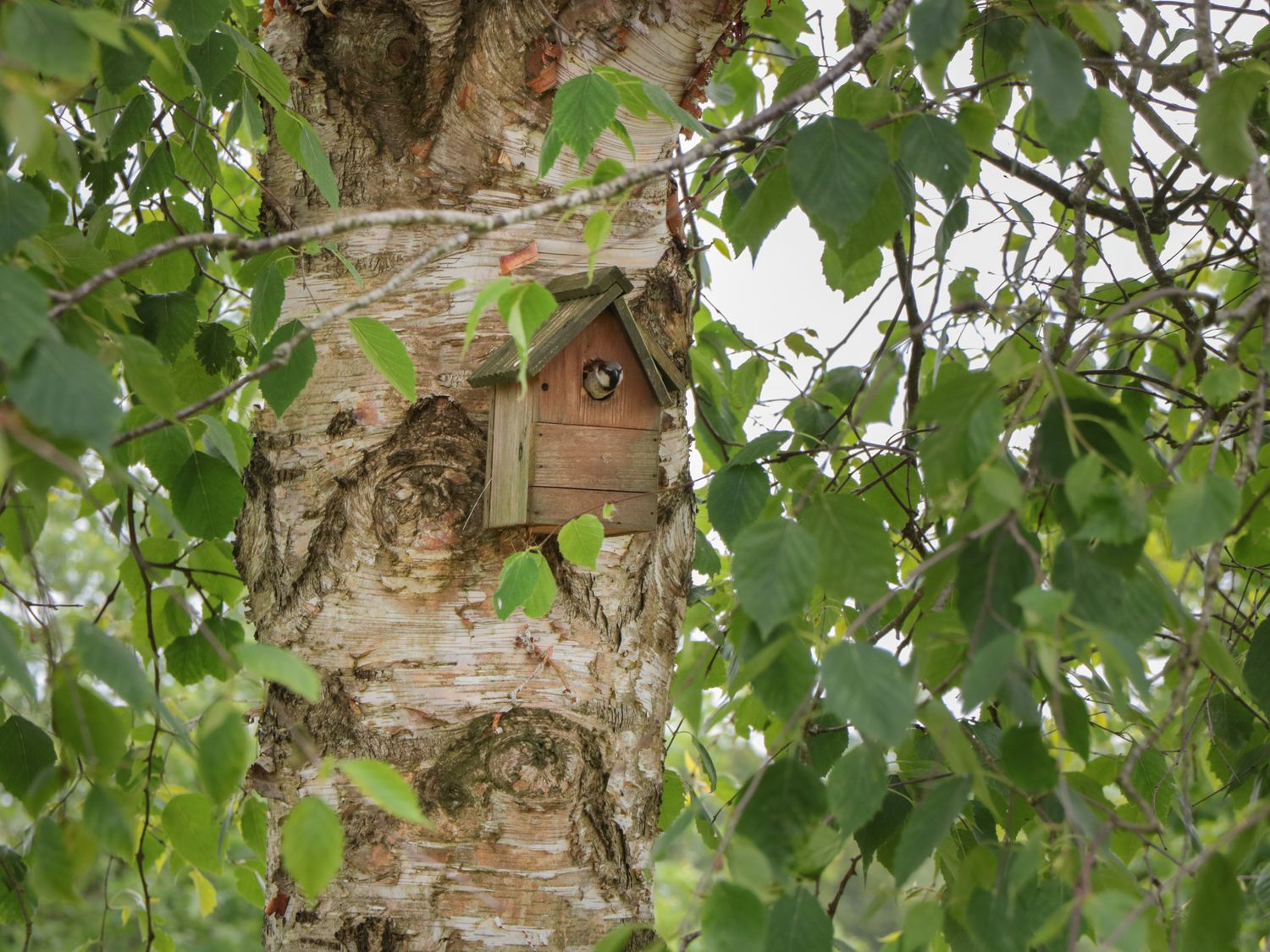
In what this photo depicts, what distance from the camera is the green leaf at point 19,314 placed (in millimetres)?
656

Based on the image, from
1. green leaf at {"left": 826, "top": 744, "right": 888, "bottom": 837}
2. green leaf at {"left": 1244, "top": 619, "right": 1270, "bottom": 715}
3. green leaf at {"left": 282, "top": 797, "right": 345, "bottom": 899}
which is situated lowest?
green leaf at {"left": 282, "top": 797, "right": 345, "bottom": 899}

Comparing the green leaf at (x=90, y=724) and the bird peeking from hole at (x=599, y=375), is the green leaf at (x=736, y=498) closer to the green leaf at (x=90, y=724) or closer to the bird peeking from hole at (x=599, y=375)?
the bird peeking from hole at (x=599, y=375)

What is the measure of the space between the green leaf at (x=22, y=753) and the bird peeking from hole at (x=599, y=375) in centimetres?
72

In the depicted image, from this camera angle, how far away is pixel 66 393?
67 cm

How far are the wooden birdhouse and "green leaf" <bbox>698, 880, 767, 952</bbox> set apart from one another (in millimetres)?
615

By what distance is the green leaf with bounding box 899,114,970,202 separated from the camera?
0.95 meters

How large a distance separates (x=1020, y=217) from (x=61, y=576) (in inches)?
323

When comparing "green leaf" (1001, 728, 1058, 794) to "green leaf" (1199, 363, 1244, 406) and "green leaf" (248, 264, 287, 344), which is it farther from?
"green leaf" (248, 264, 287, 344)

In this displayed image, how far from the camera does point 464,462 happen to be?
1.35 meters

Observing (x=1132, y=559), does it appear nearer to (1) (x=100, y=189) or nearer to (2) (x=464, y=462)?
(2) (x=464, y=462)

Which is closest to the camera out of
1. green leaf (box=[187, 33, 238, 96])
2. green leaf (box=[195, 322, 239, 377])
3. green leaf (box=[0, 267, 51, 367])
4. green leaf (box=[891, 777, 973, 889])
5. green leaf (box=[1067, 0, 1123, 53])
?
green leaf (box=[0, 267, 51, 367])

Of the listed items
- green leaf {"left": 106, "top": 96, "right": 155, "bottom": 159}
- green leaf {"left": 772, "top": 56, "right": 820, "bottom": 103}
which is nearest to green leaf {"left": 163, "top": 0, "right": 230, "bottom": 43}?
green leaf {"left": 106, "top": 96, "right": 155, "bottom": 159}

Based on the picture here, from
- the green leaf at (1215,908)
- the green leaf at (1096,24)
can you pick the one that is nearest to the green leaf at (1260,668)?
the green leaf at (1215,908)

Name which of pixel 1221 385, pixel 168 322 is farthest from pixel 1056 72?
pixel 168 322
